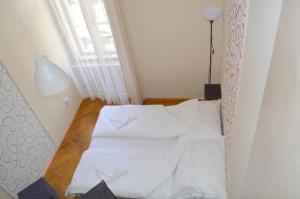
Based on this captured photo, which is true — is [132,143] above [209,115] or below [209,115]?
below

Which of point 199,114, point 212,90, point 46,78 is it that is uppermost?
point 46,78

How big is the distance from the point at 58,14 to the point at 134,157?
189 centimetres

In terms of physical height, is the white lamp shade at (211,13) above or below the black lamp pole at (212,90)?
above

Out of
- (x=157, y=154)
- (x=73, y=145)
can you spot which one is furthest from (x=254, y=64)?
(x=73, y=145)

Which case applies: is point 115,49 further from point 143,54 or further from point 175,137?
point 175,137

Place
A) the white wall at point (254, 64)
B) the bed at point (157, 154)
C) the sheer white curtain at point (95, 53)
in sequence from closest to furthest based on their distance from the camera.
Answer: the white wall at point (254, 64) < the bed at point (157, 154) < the sheer white curtain at point (95, 53)

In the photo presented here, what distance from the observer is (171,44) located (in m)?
3.14

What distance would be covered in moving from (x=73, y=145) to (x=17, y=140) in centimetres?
80

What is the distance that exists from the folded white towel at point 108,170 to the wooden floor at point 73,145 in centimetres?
70

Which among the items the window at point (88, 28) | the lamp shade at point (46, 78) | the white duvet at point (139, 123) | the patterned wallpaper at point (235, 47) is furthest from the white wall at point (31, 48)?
the patterned wallpaper at point (235, 47)

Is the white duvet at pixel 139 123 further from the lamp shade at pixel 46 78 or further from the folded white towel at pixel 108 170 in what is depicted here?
the lamp shade at pixel 46 78

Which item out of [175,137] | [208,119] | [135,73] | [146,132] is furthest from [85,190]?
[135,73]

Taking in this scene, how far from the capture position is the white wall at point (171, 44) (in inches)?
113

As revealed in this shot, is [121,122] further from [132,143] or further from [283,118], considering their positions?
[283,118]
